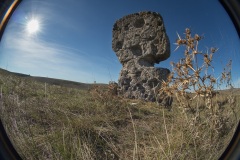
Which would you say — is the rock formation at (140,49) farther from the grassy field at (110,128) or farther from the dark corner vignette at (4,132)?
the dark corner vignette at (4,132)

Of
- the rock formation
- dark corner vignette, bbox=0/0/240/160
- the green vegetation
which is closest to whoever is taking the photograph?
dark corner vignette, bbox=0/0/240/160

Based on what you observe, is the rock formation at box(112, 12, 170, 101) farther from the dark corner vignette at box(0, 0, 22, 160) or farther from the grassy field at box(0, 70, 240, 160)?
the dark corner vignette at box(0, 0, 22, 160)

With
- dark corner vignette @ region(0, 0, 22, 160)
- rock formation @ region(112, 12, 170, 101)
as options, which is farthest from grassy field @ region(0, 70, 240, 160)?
dark corner vignette @ region(0, 0, 22, 160)

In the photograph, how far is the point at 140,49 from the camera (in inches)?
106

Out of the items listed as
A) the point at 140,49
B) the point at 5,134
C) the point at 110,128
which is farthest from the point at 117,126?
the point at 5,134

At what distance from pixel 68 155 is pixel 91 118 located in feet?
1.24

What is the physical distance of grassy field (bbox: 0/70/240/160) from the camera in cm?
242

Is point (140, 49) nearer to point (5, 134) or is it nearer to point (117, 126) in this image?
point (117, 126)

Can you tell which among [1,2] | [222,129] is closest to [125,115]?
[222,129]

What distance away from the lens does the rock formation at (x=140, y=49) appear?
2.10m

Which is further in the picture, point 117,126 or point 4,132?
point 117,126

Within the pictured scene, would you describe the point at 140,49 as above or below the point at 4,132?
above

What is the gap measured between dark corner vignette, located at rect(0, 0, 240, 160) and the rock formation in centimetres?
40

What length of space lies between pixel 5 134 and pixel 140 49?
1316 millimetres
